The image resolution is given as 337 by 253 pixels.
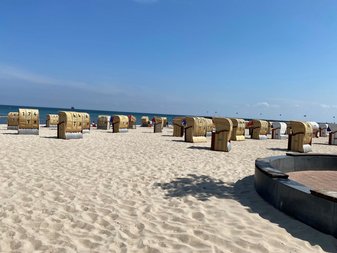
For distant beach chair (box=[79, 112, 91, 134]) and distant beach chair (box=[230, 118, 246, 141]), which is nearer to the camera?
distant beach chair (box=[230, 118, 246, 141])

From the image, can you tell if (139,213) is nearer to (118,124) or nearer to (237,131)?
(237,131)

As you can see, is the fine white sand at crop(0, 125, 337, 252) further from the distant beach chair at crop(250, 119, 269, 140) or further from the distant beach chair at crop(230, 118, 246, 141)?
the distant beach chair at crop(250, 119, 269, 140)

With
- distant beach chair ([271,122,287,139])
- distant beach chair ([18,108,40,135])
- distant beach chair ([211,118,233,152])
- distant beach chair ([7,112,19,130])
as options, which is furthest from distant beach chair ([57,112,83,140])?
distant beach chair ([271,122,287,139])

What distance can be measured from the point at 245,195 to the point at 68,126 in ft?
42.7

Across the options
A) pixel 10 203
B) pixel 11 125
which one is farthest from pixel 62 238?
pixel 11 125

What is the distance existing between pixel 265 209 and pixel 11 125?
74.9 ft

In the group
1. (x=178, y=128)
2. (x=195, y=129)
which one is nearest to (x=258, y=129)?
(x=178, y=128)

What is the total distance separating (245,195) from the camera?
6496 millimetres

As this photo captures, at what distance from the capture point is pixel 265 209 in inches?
216

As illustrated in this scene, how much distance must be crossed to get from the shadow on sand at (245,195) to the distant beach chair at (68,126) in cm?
1077

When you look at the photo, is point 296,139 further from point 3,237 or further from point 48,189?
point 3,237

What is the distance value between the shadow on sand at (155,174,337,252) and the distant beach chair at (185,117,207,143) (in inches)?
365

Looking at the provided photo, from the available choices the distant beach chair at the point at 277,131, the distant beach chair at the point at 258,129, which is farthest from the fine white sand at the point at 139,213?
the distant beach chair at the point at 277,131

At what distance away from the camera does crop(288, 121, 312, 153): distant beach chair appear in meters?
15.3
